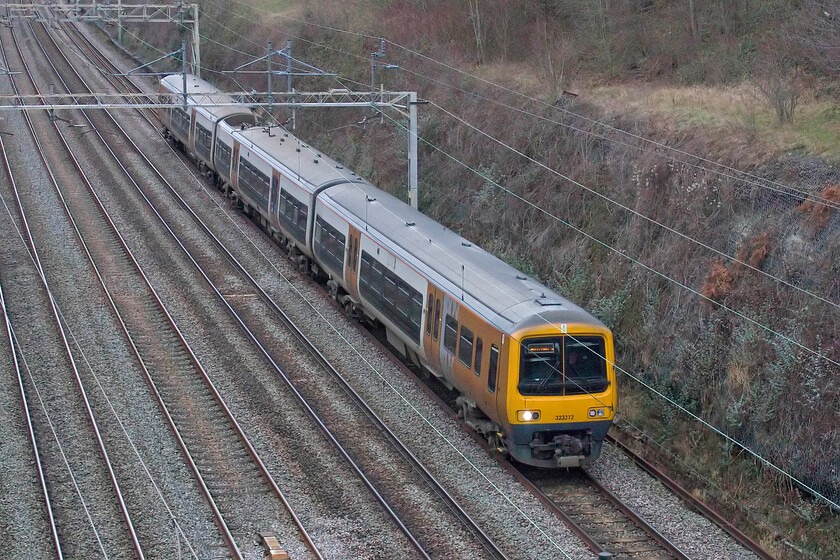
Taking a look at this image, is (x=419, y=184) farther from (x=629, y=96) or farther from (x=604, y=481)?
(x=604, y=481)

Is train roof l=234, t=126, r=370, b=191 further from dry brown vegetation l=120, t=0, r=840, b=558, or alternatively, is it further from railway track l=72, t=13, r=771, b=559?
railway track l=72, t=13, r=771, b=559

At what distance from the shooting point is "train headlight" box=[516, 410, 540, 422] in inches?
547

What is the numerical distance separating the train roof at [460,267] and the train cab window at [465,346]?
1.34 feet

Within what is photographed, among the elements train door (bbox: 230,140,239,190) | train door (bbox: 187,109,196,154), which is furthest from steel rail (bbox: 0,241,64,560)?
train door (bbox: 187,109,196,154)

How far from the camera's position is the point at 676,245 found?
717 inches

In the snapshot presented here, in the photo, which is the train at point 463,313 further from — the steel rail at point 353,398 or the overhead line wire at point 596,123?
the overhead line wire at point 596,123

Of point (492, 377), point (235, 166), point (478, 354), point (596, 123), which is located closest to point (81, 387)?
point (478, 354)

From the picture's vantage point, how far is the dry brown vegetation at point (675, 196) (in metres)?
14.7

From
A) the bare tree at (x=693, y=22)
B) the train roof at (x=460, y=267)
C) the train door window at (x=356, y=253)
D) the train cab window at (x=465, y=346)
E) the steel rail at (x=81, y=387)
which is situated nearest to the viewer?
the steel rail at (x=81, y=387)

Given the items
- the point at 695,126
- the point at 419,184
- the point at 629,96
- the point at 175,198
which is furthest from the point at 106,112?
the point at 695,126

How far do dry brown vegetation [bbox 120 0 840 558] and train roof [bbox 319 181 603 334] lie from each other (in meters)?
2.50

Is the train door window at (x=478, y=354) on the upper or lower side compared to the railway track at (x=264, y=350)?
upper

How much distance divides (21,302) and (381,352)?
8053 mm

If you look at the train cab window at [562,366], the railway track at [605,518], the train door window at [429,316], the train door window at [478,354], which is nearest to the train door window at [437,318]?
the train door window at [429,316]
